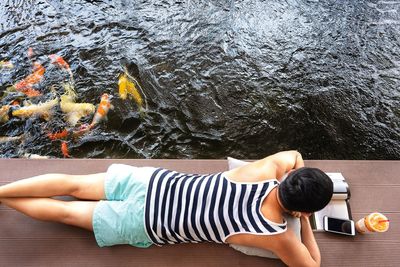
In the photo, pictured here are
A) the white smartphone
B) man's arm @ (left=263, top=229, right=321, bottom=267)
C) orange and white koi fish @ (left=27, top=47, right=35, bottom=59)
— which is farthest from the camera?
orange and white koi fish @ (left=27, top=47, right=35, bottom=59)

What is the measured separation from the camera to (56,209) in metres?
2.37

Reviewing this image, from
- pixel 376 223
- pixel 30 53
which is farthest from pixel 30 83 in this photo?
pixel 376 223

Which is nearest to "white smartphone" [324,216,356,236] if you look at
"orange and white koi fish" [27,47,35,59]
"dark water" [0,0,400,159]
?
"dark water" [0,0,400,159]

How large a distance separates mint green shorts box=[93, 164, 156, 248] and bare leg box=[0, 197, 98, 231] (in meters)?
0.09

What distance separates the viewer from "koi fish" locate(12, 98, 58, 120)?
12.2 ft

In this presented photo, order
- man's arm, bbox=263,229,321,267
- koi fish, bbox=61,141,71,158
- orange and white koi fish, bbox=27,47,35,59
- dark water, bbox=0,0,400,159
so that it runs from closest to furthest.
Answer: man's arm, bbox=263,229,321,267 < koi fish, bbox=61,141,71,158 < dark water, bbox=0,0,400,159 < orange and white koi fish, bbox=27,47,35,59

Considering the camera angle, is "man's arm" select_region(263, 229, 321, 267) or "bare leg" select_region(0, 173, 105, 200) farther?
"bare leg" select_region(0, 173, 105, 200)

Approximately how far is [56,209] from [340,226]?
80.1 inches

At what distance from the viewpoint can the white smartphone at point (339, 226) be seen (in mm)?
2669

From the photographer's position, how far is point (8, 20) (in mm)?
4656

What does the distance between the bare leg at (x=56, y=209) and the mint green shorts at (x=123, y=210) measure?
0.09 m

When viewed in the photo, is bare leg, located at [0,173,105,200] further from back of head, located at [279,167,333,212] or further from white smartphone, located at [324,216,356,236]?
white smartphone, located at [324,216,356,236]

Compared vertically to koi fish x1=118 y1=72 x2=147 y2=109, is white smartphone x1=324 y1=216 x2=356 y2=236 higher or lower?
lower

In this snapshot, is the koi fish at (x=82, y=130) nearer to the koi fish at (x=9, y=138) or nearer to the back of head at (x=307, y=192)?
the koi fish at (x=9, y=138)
